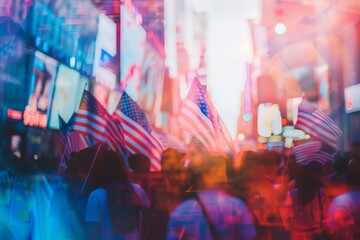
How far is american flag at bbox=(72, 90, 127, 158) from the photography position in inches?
170

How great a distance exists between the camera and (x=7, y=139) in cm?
578

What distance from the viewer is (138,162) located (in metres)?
4.58

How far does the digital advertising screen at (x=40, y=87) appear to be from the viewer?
28.9 ft

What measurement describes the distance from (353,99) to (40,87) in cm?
663

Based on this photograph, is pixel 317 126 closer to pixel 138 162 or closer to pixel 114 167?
pixel 138 162

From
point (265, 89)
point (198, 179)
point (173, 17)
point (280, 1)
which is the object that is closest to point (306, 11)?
point (280, 1)

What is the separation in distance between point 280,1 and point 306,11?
0.30m

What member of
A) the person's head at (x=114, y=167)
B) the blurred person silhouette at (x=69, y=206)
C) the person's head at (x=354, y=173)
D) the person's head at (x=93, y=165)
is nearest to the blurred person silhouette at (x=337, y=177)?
the person's head at (x=354, y=173)

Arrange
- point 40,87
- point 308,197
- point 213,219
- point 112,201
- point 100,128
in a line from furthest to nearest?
point 40,87
point 308,197
point 100,128
point 112,201
point 213,219

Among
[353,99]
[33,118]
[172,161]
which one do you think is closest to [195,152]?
[172,161]

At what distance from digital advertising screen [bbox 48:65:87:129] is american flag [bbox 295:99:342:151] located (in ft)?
13.4

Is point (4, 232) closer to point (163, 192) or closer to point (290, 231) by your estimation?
point (163, 192)

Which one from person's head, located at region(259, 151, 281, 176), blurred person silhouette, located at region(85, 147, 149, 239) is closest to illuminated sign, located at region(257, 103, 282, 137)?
person's head, located at region(259, 151, 281, 176)

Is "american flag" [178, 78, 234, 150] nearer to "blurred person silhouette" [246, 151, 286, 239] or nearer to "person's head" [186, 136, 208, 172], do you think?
"person's head" [186, 136, 208, 172]
